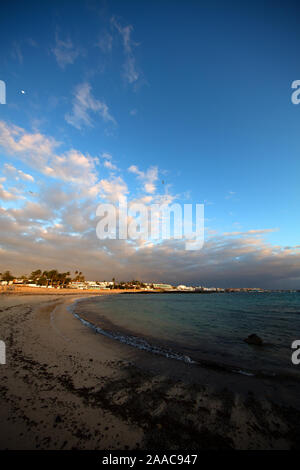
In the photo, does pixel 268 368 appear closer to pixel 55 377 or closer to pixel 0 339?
pixel 55 377

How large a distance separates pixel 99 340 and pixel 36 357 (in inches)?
151

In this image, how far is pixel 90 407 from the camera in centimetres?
402

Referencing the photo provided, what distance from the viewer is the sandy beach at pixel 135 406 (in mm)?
3156

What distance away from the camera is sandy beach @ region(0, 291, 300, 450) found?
10.4 ft

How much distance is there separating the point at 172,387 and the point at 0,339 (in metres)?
9.78

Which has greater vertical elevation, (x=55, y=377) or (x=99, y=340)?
(x=55, y=377)

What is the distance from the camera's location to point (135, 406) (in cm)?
414
